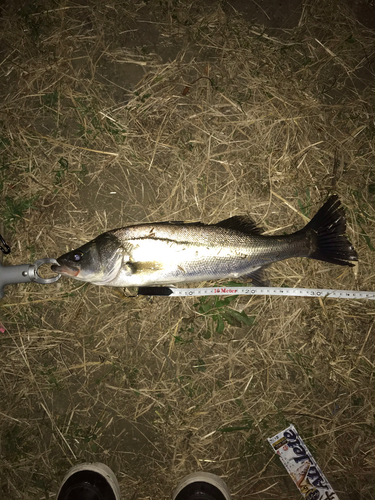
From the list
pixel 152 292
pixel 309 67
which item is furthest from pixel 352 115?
pixel 152 292

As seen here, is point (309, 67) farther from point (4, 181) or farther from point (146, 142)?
point (4, 181)

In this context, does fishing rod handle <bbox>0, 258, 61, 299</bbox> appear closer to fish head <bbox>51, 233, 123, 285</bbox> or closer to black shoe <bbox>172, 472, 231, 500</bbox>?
fish head <bbox>51, 233, 123, 285</bbox>

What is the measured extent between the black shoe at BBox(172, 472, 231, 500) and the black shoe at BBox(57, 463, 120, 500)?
2.41 ft

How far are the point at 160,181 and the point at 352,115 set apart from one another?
8.36 feet

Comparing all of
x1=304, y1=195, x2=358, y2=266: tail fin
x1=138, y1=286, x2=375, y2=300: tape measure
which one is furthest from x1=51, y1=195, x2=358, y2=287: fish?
x1=138, y1=286, x2=375, y2=300: tape measure

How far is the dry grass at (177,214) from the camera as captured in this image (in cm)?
352

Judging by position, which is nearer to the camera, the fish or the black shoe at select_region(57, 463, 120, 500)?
the fish

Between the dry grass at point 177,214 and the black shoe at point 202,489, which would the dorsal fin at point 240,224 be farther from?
the black shoe at point 202,489

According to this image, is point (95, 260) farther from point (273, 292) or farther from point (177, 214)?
point (273, 292)

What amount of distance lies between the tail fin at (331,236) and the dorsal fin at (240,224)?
60cm

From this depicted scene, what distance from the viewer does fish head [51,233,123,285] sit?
3041 millimetres

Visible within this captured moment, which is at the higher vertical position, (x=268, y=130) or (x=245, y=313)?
(x=268, y=130)

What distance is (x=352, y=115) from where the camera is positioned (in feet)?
12.3

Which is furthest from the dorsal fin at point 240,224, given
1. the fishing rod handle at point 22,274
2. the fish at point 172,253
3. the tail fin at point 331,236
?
the fishing rod handle at point 22,274
